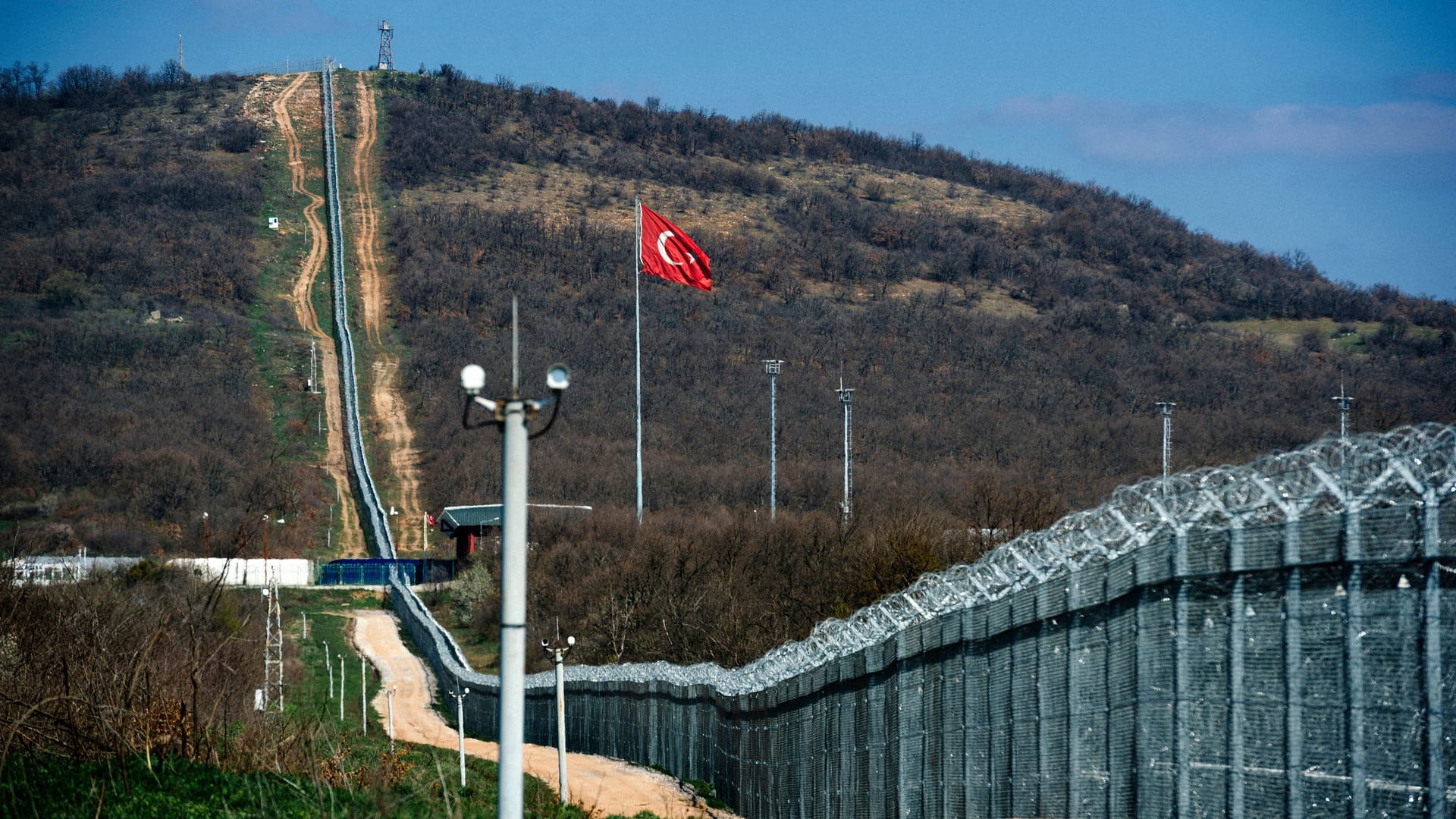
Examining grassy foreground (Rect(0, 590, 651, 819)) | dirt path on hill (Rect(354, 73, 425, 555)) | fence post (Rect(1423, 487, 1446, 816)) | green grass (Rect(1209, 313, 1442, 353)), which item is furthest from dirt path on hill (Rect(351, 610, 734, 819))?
green grass (Rect(1209, 313, 1442, 353))

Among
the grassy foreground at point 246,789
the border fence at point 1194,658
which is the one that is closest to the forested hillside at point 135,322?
the grassy foreground at point 246,789

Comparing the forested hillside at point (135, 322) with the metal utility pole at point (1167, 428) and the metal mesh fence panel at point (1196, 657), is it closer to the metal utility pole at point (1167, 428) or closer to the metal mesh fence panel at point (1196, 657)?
the metal mesh fence panel at point (1196, 657)

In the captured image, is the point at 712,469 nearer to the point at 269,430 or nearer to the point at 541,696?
the point at 269,430

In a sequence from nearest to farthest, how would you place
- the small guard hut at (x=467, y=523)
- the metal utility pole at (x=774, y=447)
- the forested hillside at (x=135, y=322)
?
the metal utility pole at (x=774, y=447)
the small guard hut at (x=467, y=523)
the forested hillside at (x=135, y=322)

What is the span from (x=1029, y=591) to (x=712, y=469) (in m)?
65.0

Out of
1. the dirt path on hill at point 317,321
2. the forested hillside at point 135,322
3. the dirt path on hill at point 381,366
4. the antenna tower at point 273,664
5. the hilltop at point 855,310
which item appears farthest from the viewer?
the hilltop at point 855,310

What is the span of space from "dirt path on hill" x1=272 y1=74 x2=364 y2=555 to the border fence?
2323 inches

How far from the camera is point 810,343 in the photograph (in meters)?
104

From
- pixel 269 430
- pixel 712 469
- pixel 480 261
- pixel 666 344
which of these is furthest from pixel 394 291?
pixel 712 469

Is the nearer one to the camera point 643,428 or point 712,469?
point 712,469

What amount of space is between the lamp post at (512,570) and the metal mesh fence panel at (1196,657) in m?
3.79

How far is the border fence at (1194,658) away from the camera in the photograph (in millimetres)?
7059

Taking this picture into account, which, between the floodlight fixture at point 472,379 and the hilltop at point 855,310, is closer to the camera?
the floodlight fixture at point 472,379

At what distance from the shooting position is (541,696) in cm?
3547
